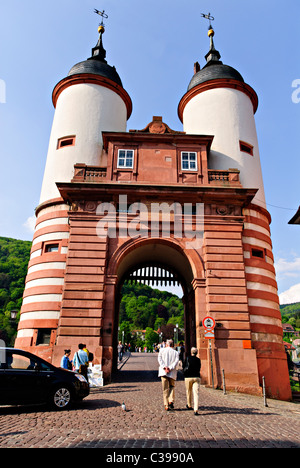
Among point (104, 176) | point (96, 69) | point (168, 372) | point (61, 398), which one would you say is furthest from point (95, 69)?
point (61, 398)

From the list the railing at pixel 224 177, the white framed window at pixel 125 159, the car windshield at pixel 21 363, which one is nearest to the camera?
the car windshield at pixel 21 363

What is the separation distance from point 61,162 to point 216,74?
42.7 ft

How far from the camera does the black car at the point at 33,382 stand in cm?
884

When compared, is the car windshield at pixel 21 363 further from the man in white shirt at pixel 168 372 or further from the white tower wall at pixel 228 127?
the white tower wall at pixel 228 127

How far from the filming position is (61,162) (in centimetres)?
2156

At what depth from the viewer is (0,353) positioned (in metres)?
9.24

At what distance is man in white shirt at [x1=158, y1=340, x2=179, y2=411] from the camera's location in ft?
30.8

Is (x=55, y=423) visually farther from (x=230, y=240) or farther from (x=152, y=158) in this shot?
(x=152, y=158)

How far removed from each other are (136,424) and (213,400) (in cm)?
512

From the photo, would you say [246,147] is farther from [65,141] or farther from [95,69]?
[65,141]

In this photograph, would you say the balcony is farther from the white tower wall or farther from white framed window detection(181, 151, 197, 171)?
the white tower wall

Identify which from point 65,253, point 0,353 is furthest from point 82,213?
point 0,353

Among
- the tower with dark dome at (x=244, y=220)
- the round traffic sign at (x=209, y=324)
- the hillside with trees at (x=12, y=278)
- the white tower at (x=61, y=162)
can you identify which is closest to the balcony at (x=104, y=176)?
the tower with dark dome at (x=244, y=220)

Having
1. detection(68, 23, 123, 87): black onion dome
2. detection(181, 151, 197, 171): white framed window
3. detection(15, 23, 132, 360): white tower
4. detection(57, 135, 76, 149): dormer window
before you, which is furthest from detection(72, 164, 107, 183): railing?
detection(68, 23, 123, 87): black onion dome
